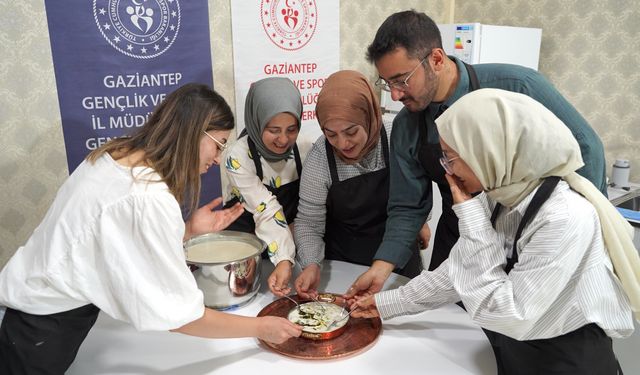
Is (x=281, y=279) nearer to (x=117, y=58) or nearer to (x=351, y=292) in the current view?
(x=351, y=292)

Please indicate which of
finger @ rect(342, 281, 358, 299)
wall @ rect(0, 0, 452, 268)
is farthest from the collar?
wall @ rect(0, 0, 452, 268)

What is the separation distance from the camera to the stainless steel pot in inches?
53.9

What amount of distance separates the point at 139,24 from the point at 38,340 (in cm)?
174

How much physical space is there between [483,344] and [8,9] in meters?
2.27

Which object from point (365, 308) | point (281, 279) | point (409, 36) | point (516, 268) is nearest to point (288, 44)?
point (409, 36)

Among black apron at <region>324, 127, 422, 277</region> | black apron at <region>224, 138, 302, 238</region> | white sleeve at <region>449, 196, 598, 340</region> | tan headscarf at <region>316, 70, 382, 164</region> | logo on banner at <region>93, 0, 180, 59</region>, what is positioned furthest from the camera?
logo on banner at <region>93, 0, 180, 59</region>

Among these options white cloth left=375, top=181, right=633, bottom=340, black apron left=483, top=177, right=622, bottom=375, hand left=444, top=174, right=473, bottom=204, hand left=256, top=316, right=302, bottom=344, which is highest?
hand left=444, top=174, right=473, bottom=204

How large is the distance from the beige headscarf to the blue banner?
1.83 m

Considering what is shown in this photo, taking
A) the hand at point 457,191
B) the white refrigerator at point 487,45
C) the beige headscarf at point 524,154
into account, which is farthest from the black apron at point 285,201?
the white refrigerator at point 487,45

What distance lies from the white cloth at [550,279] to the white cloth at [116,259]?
2.23 feet

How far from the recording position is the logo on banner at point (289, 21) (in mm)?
2766

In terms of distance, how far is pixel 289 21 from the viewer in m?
2.86

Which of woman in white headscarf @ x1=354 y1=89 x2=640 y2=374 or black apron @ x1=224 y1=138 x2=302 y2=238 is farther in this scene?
black apron @ x1=224 y1=138 x2=302 y2=238

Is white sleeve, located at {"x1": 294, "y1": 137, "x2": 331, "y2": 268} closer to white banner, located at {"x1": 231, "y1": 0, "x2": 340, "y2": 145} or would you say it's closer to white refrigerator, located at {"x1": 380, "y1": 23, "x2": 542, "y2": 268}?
white banner, located at {"x1": 231, "y1": 0, "x2": 340, "y2": 145}
